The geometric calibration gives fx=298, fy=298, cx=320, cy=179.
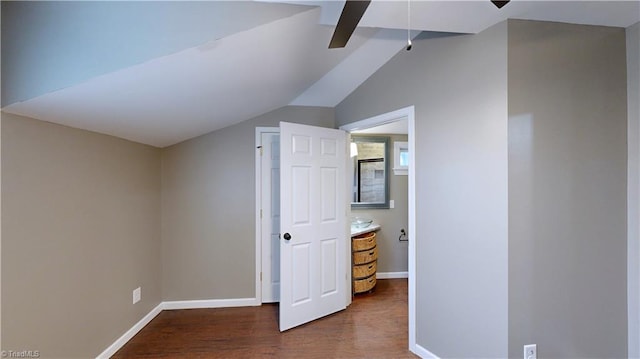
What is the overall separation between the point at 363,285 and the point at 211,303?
1763 millimetres

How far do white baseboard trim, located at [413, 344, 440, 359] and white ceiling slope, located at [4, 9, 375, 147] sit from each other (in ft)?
7.90

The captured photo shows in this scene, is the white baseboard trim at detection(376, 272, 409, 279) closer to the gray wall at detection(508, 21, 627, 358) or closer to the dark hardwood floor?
the dark hardwood floor

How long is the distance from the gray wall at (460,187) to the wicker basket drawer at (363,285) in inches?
49.6

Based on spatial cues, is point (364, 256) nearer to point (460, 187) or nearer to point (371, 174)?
point (371, 174)

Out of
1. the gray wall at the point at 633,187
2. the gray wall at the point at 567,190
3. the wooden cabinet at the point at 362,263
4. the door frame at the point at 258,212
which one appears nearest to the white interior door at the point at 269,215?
the door frame at the point at 258,212

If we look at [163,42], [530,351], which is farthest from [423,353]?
[163,42]

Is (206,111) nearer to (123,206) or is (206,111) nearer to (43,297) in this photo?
(123,206)

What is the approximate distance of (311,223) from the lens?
2973 mm

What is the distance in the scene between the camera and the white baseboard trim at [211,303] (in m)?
3.28

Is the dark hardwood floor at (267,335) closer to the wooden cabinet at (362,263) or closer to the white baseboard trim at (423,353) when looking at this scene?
the white baseboard trim at (423,353)

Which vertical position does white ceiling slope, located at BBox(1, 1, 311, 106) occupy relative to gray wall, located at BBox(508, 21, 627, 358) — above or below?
above

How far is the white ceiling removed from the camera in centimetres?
151

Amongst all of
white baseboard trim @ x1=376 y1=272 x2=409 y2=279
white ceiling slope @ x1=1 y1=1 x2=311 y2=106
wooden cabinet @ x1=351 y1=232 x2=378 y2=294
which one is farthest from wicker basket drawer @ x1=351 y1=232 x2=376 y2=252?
white ceiling slope @ x1=1 y1=1 x2=311 y2=106

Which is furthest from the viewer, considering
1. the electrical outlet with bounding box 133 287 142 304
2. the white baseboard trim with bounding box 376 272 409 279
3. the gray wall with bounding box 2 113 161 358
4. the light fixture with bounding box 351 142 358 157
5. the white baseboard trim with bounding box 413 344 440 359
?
the white baseboard trim with bounding box 376 272 409 279
